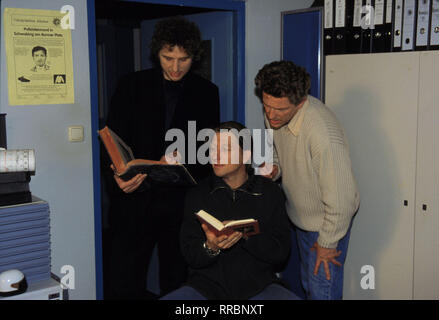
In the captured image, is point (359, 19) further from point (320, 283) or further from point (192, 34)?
point (320, 283)

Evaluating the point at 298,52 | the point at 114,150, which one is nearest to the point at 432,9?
the point at 298,52

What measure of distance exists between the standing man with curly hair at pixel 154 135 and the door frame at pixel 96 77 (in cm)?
7

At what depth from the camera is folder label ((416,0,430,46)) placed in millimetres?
2520

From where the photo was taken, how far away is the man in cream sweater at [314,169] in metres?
2.16

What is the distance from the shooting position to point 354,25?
274 cm

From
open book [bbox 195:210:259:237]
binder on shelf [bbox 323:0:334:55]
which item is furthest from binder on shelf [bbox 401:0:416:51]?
open book [bbox 195:210:259:237]

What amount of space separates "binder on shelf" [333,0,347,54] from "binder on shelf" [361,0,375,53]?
103 millimetres

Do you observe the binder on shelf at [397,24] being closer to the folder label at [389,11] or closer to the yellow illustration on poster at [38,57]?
the folder label at [389,11]

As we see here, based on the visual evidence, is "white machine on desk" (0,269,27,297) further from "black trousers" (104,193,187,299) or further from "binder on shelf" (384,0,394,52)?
"binder on shelf" (384,0,394,52)

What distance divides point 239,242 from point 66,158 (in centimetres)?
94

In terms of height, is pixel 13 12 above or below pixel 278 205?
above

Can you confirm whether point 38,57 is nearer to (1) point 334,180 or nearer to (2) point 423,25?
(1) point 334,180
